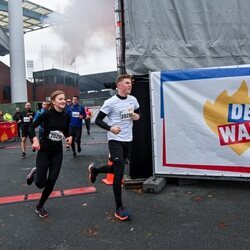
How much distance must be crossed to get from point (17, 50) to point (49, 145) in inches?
1270

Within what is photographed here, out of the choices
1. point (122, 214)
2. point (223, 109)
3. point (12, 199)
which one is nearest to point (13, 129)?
point (12, 199)

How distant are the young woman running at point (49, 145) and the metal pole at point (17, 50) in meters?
31.2

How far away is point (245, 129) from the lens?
5.59 meters

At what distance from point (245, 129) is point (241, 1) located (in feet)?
7.46

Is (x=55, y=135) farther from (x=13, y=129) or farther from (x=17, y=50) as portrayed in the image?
(x=17, y=50)

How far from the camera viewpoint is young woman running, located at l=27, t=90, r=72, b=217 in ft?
15.5

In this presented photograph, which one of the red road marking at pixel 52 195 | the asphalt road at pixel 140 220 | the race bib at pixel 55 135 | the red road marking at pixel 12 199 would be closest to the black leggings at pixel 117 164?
the asphalt road at pixel 140 220

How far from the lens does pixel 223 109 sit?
5.68m

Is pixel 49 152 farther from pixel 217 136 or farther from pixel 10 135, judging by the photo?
pixel 10 135

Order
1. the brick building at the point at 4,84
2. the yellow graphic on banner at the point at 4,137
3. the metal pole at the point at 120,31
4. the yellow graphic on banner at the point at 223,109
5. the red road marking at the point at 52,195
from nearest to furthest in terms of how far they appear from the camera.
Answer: the yellow graphic on banner at the point at 223,109 → the red road marking at the point at 52,195 → the metal pole at the point at 120,31 → the yellow graphic on banner at the point at 4,137 → the brick building at the point at 4,84

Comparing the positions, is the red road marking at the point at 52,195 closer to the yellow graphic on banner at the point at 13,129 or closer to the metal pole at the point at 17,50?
the yellow graphic on banner at the point at 13,129

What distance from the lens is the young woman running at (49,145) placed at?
4714mm

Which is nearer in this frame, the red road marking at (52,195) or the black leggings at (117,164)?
the black leggings at (117,164)

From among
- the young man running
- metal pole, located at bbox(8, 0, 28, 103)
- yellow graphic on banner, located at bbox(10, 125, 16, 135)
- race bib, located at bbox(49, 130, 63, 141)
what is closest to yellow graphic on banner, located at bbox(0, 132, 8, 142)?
yellow graphic on banner, located at bbox(10, 125, 16, 135)
